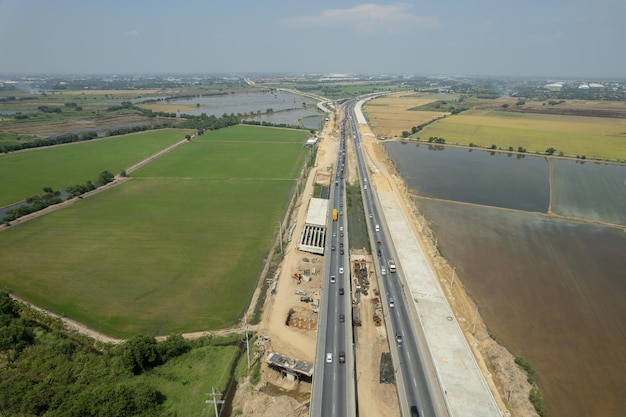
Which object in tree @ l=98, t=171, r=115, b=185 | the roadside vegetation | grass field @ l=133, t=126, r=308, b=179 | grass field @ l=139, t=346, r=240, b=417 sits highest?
grass field @ l=133, t=126, r=308, b=179

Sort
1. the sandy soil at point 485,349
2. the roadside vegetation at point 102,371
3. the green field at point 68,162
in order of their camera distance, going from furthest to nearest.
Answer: the green field at point 68,162
the sandy soil at point 485,349
the roadside vegetation at point 102,371

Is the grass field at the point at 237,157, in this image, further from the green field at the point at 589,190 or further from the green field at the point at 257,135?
the green field at the point at 589,190

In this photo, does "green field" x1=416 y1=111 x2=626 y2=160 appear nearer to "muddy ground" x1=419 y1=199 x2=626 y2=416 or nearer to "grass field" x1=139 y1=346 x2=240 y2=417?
"muddy ground" x1=419 y1=199 x2=626 y2=416

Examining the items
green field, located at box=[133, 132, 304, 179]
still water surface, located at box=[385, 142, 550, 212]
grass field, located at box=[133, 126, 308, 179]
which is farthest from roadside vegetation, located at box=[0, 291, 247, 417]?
still water surface, located at box=[385, 142, 550, 212]

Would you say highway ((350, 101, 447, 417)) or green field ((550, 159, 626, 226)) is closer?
highway ((350, 101, 447, 417))

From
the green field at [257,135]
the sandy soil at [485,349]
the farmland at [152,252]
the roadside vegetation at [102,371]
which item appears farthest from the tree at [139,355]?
the green field at [257,135]

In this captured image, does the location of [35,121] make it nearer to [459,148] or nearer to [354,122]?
[354,122]
